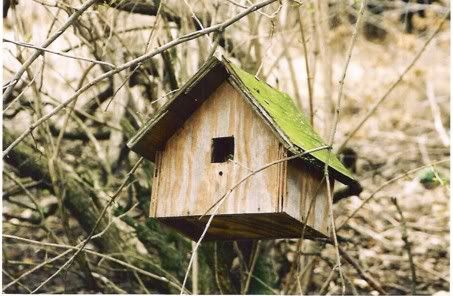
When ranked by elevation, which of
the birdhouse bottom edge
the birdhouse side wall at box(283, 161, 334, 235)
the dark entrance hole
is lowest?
the birdhouse bottom edge

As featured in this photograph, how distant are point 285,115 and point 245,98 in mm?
325

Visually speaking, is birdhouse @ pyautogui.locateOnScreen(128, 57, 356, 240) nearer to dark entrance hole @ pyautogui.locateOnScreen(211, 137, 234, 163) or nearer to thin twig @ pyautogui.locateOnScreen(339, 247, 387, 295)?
dark entrance hole @ pyautogui.locateOnScreen(211, 137, 234, 163)

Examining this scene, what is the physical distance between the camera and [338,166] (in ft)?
10.8

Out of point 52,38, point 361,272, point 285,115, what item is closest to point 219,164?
point 285,115

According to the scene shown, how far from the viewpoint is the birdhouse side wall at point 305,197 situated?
2895 millimetres

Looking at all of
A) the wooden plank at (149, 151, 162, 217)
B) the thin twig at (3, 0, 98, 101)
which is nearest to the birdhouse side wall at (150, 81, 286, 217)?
the wooden plank at (149, 151, 162, 217)

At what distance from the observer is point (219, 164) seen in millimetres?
3025

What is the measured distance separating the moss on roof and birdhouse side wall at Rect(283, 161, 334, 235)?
0.31 ft

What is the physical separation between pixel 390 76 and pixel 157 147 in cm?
824

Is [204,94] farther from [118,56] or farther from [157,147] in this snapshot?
[118,56]

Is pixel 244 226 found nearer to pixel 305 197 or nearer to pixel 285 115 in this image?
pixel 305 197

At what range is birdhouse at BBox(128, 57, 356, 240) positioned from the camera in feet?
9.46

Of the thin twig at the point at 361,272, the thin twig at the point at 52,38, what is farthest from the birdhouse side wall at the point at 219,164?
the thin twig at the point at 361,272

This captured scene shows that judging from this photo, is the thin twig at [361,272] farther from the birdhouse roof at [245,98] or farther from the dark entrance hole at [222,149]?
the dark entrance hole at [222,149]
